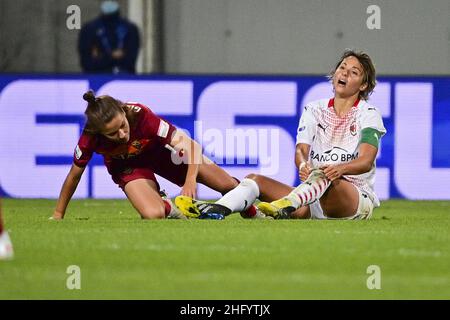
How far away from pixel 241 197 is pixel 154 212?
734 millimetres

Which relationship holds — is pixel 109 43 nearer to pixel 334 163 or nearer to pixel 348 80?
pixel 348 80

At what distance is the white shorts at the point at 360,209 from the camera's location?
10.6 m

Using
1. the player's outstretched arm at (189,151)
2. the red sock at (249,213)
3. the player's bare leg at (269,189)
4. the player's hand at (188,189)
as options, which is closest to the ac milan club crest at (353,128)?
the player's bare leg at (269,189)

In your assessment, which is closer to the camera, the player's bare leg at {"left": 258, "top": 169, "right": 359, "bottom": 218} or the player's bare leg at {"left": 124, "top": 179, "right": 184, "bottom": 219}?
the player's bare leg at {"left": 258, "top": 169, "right": 359, "bottom": 218}

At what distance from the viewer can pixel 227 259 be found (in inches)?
312

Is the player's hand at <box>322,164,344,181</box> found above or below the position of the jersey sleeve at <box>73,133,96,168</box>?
below

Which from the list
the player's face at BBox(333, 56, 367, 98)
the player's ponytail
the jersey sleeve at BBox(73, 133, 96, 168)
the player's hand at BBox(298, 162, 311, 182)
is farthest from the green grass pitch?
the player's face at BBox(333, 56, 367, 98)

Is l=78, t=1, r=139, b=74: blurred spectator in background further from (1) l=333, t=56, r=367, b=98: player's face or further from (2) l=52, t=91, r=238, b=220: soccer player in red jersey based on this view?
(1) l=333, t=56, r=367, b=98: player's face

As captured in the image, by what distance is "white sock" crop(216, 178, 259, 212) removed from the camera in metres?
10.3

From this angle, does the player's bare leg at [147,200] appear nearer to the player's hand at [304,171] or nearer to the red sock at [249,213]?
the red sock at [249,213]

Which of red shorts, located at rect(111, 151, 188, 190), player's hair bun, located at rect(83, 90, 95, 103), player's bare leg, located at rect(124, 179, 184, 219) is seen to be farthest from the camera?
red shorts, located at rect(111, 151, 188, 190)

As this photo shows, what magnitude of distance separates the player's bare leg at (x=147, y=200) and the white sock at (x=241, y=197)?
1.70ft

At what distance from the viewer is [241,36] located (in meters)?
15.5

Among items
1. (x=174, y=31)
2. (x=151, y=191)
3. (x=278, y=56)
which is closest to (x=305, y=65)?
(x=278, y=56)
